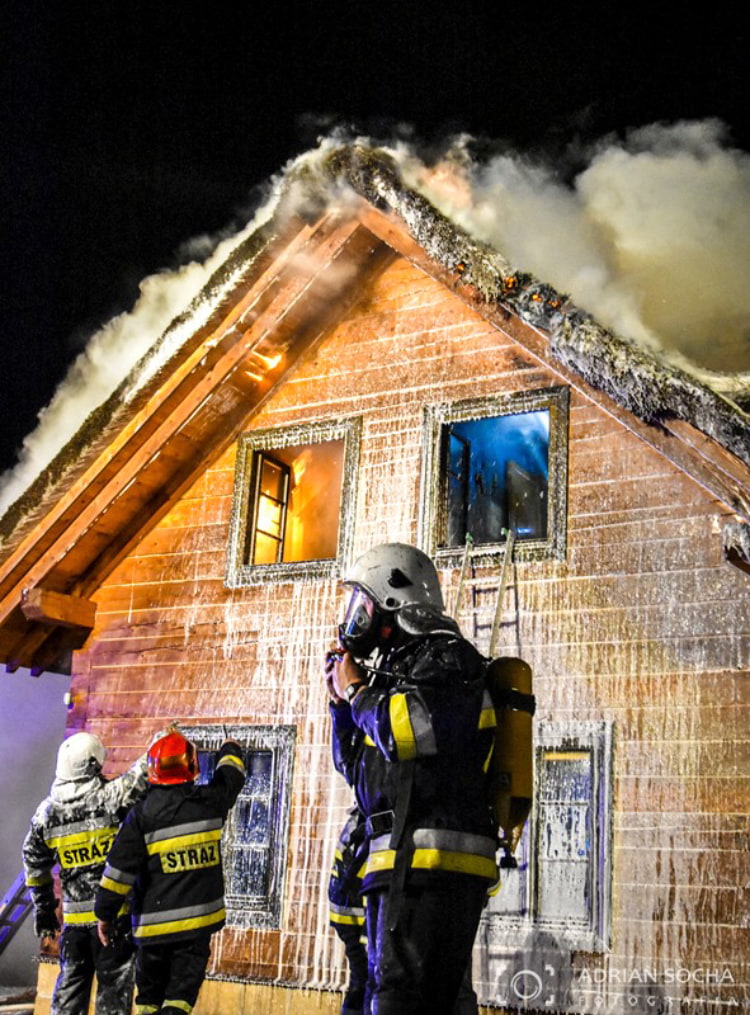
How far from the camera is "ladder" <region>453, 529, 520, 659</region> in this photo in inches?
383

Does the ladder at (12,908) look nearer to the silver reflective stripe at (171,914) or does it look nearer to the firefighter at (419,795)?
the silver reflective stripe at (171,914)

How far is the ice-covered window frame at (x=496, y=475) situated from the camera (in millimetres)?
9945

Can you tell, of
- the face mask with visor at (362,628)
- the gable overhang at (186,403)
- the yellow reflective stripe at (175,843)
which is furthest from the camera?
the gable overhang at (186,403)

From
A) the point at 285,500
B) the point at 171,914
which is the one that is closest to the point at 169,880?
the point at 171,914

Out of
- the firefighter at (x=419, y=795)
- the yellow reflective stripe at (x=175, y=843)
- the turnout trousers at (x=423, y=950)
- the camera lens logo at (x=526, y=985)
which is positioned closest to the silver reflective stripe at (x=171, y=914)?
the yellow reflective stripe at (x=175, y=843)

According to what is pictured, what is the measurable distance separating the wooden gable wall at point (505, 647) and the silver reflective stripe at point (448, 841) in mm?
3624

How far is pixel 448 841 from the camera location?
17.5 ft

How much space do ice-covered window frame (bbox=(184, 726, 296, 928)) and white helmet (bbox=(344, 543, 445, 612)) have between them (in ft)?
15.5

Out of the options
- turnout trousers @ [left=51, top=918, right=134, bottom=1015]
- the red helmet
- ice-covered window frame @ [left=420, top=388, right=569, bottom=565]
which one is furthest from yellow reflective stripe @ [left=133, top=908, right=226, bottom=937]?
ice-covered window frame @ [left=420, top=388, right=569, bottom=565]

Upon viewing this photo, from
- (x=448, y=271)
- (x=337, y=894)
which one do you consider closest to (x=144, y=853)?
(x=337, y=894)

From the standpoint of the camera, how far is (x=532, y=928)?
8.86 meters

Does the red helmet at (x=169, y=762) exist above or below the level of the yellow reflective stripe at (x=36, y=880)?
above

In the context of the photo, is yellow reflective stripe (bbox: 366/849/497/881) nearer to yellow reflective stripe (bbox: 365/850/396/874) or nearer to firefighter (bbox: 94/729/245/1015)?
yellow reflective stripe (bbox: 365/850/396/874)

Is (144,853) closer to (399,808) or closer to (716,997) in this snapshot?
(399,808)
